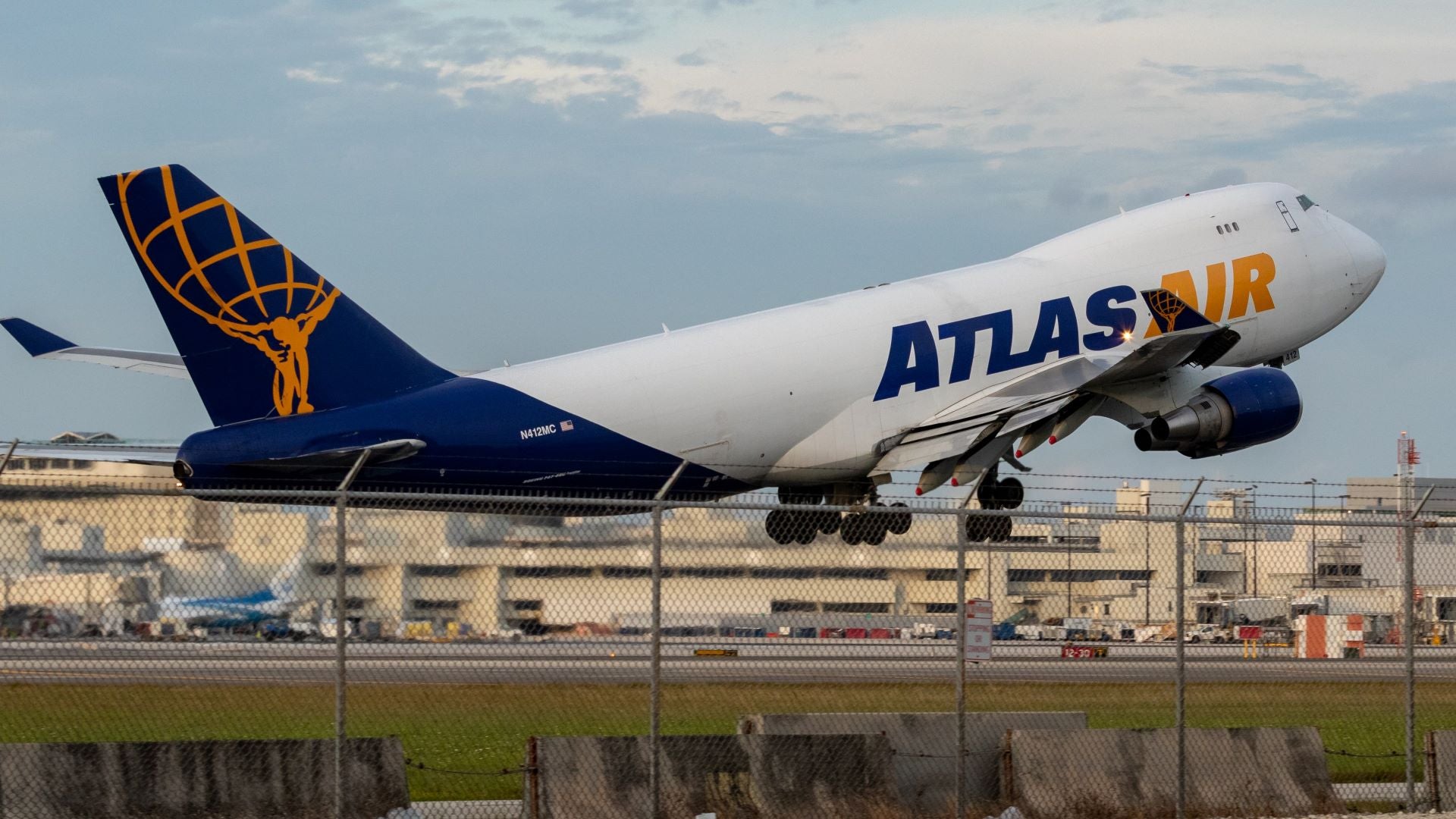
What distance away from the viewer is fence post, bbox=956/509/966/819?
49.8ft

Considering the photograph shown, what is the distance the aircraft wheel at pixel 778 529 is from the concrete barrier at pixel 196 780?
3.58 m

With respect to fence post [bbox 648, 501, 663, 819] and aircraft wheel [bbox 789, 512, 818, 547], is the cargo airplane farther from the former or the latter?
fence post [bbox 648, 501, 663, 819]

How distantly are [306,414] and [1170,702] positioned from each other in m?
13.0

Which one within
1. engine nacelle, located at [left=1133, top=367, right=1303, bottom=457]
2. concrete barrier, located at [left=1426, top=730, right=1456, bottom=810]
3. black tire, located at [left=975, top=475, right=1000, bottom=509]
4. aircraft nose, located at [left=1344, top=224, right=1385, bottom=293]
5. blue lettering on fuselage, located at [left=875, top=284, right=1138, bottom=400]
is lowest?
concrete barrier, located at [left=1426, top=730, right=1456, bottom=810]

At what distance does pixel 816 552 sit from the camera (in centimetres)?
1573

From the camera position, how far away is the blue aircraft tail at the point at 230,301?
24750 mm

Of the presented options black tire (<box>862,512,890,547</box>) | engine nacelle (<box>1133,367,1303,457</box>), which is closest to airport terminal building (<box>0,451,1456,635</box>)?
black tire (<box>862,512,890,547</box>)

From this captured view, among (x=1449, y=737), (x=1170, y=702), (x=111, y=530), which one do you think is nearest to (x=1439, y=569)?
(x=1170, y=702)

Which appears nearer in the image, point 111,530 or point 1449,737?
point 111,530

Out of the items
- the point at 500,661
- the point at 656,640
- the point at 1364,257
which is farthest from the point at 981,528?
the point at 1364,257

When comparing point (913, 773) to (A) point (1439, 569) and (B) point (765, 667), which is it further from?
(A) point (1439, 569)

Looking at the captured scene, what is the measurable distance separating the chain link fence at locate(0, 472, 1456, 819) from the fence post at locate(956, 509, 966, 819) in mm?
39

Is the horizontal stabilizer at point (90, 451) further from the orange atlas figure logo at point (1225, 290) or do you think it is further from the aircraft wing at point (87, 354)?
the orange atlas figure logo at point (1225, 290)

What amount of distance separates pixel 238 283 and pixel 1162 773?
14665mm
